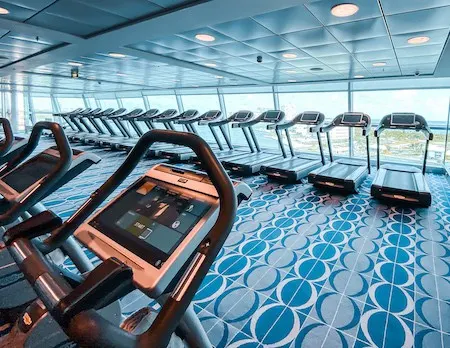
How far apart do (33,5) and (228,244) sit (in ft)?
12.8

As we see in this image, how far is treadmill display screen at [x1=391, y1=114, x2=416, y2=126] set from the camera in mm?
5809

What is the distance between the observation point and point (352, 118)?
6277 mm

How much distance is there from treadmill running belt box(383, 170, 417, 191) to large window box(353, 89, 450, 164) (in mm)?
1761

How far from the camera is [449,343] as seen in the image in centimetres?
187

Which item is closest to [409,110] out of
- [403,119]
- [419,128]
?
[403,119]

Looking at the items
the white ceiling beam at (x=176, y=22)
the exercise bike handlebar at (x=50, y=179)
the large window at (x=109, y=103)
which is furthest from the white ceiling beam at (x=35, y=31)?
the large window at (x=109, y=103)

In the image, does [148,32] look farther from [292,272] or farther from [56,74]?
[56,74]

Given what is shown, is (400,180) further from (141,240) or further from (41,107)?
(41,107)

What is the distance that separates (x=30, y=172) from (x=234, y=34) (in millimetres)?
3708

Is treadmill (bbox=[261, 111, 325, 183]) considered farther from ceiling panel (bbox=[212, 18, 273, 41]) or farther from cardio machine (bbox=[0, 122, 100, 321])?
cardio machine (bbox=[0, 122, 100, 321])

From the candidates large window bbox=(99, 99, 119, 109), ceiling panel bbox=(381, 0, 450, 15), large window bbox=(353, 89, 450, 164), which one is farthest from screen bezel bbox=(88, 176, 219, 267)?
large window bbox=(99, 99, 119, 109)

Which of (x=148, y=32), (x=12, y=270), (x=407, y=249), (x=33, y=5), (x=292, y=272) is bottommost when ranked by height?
(x=407, y=249)

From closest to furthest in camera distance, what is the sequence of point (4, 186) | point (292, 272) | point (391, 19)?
point (4, 186)
point (292, 272)
point (391, 19)

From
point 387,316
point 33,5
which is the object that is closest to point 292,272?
point 387,316
